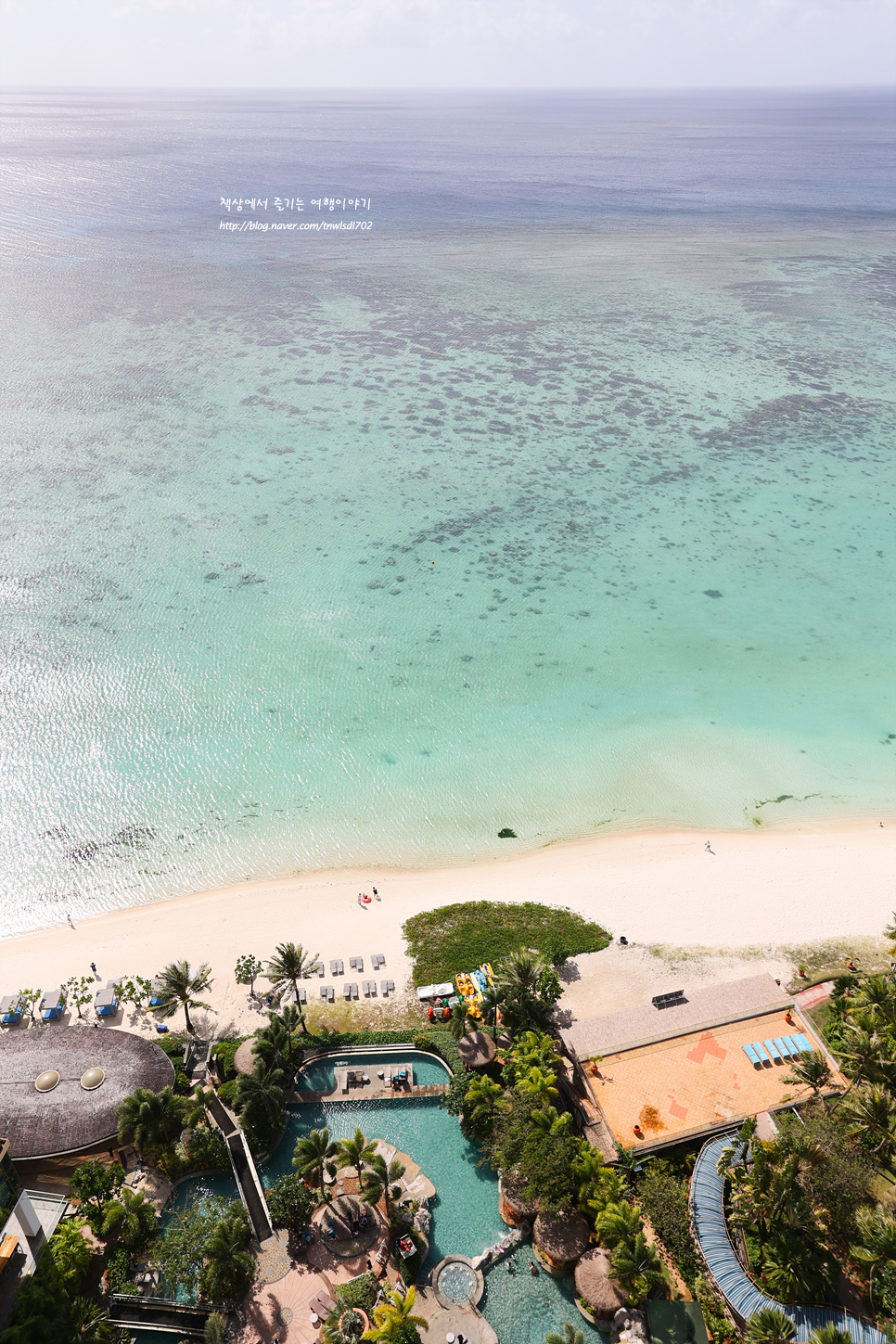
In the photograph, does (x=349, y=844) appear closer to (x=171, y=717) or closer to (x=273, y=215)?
(x=171, y=717)

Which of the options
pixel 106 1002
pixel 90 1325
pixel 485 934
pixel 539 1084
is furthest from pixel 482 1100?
pixel 106 1002

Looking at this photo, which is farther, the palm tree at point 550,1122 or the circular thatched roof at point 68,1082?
the circular thatched roof at point 68,1082

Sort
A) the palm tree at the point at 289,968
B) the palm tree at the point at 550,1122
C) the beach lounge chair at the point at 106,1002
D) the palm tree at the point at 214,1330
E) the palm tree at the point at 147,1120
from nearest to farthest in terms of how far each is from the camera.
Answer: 1. the palm tree at the point at 214,1330
2. the palm tree at the point at 550,1122
3. the palm tree at the point at 147,1120
4. the palm tree at the point at 289,968
5. the beach lounge chair at the point at 106,1002

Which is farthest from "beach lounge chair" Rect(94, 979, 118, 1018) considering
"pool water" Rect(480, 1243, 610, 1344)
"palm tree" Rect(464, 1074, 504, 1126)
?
"pool water" Rect(480, 1243, 610, 1344)

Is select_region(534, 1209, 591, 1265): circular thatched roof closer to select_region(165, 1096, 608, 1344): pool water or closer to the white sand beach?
select_region(165, 1096, 608, 1344): pool water

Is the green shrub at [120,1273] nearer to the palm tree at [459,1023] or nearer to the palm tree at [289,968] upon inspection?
the palm tree at [289,968]

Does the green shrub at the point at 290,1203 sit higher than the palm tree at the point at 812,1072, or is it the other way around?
the palm tree at the point at 812,1072

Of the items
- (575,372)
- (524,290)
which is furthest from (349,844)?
(524,290)

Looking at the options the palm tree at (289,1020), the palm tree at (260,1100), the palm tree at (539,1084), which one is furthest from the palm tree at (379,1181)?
the palm tree at (289,1020)
